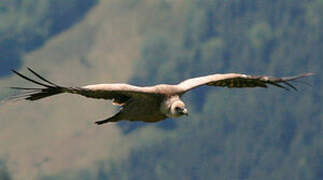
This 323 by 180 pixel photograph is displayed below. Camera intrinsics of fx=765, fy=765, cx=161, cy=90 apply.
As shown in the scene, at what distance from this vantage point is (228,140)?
19775cm

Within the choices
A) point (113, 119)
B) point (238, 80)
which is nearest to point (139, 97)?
point (113, 119)

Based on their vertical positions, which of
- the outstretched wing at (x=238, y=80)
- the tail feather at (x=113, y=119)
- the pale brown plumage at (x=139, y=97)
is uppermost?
the outstretched wing at (x=238, y=80)

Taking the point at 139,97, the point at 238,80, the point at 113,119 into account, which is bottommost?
the point at 113,119

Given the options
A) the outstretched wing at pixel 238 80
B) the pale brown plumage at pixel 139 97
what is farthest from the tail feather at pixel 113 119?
the outstretched wing at pixel 238 80

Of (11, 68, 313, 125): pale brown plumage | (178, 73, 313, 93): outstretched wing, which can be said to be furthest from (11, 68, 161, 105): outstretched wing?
(178, 73, 313, 93): outstretched wing

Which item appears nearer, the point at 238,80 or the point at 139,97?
the point at 139,97

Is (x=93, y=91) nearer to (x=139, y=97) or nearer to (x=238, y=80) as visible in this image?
(x=139, y=97)

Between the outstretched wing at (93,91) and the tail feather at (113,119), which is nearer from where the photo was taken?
the outstretched wing at (93,91)

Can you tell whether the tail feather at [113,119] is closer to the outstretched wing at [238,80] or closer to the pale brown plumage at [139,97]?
the pale brown plumage at [139,97]

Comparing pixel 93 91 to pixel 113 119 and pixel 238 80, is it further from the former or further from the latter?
pixel 238 80

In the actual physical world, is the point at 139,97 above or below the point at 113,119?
above

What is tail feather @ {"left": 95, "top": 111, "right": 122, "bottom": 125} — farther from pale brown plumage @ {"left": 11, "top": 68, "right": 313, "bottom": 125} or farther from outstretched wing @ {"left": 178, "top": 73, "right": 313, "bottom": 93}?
outstretched wing @ {"left": 178, "top": 73, "right": 313, "bottom": 93}

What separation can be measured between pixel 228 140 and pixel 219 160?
7.80 meters

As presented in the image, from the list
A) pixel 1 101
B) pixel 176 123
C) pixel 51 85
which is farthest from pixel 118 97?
pixel 176 123
